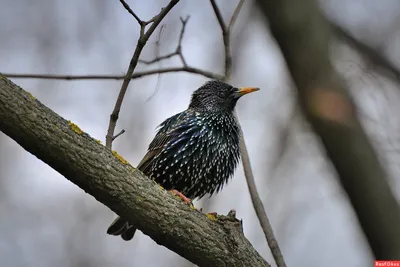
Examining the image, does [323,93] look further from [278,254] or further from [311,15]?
[278,254]

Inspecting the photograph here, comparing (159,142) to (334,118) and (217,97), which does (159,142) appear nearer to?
(217,97)

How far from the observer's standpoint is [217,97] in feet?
17.3

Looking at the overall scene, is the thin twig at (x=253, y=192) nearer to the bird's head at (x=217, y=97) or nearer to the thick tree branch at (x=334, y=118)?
the bird's head at (x=217, y=97)

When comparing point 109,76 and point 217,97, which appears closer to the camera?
point 109,76

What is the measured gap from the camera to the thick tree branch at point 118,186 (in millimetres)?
2543

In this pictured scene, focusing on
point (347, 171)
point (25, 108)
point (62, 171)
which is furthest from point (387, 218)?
point (25, 108)

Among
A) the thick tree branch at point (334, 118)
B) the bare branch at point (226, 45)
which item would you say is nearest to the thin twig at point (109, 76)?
the bare branch at point (226, 45)

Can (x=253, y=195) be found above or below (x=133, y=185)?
above

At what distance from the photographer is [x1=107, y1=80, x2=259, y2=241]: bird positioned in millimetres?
4652

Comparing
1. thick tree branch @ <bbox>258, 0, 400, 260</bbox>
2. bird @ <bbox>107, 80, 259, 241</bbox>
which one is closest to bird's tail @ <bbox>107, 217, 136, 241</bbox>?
bird @ <bbox>107, 80, 259, 241</bbox>

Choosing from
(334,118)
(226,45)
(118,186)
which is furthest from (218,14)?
(118,186)

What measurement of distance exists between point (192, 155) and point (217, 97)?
0.81 metres

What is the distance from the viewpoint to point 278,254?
12.3 ft

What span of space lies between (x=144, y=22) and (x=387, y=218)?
171 centimetres
